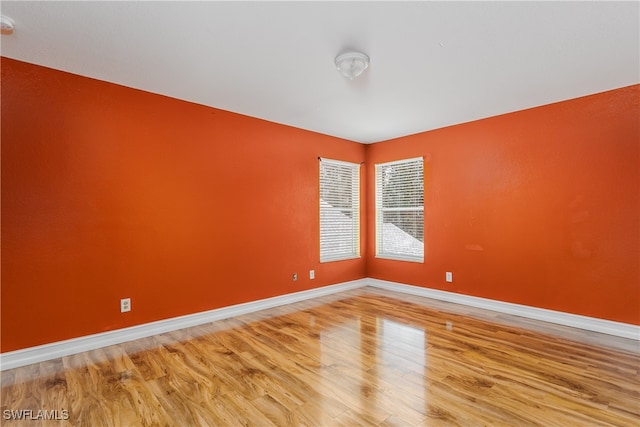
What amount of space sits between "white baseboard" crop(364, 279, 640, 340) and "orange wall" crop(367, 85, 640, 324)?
0.06m

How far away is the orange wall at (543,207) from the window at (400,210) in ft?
0.56

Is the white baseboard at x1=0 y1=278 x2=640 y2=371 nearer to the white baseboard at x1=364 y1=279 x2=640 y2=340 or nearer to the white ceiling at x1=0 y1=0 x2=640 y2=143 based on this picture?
the white baseboard at x1=364 y1=279 x2=640 y2=340

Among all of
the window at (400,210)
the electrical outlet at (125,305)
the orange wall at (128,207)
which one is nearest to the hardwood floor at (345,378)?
the electrical outlet at (125,305)

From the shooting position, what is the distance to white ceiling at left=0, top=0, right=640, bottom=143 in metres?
1.96

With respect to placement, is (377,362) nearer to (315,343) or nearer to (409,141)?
(315,343)

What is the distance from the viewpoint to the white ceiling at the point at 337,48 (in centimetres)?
196

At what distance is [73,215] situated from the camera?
2.77 meters

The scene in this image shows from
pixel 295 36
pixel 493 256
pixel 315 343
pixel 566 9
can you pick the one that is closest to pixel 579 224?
pixel 493 256

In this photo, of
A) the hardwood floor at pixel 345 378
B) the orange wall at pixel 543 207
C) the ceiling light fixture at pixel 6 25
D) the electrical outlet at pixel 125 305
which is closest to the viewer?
the hardwood floor at pixel 345 378

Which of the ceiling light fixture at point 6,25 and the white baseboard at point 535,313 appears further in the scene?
the white baseboard at point 535,313

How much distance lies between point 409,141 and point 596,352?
3329mm

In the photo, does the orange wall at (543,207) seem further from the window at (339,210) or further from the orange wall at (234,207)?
the window at (339,210)

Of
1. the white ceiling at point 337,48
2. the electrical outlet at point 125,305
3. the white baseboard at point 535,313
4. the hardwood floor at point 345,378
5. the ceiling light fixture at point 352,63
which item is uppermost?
the white ceiling at point 337,48

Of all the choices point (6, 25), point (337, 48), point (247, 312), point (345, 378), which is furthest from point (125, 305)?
point (337, 48)
